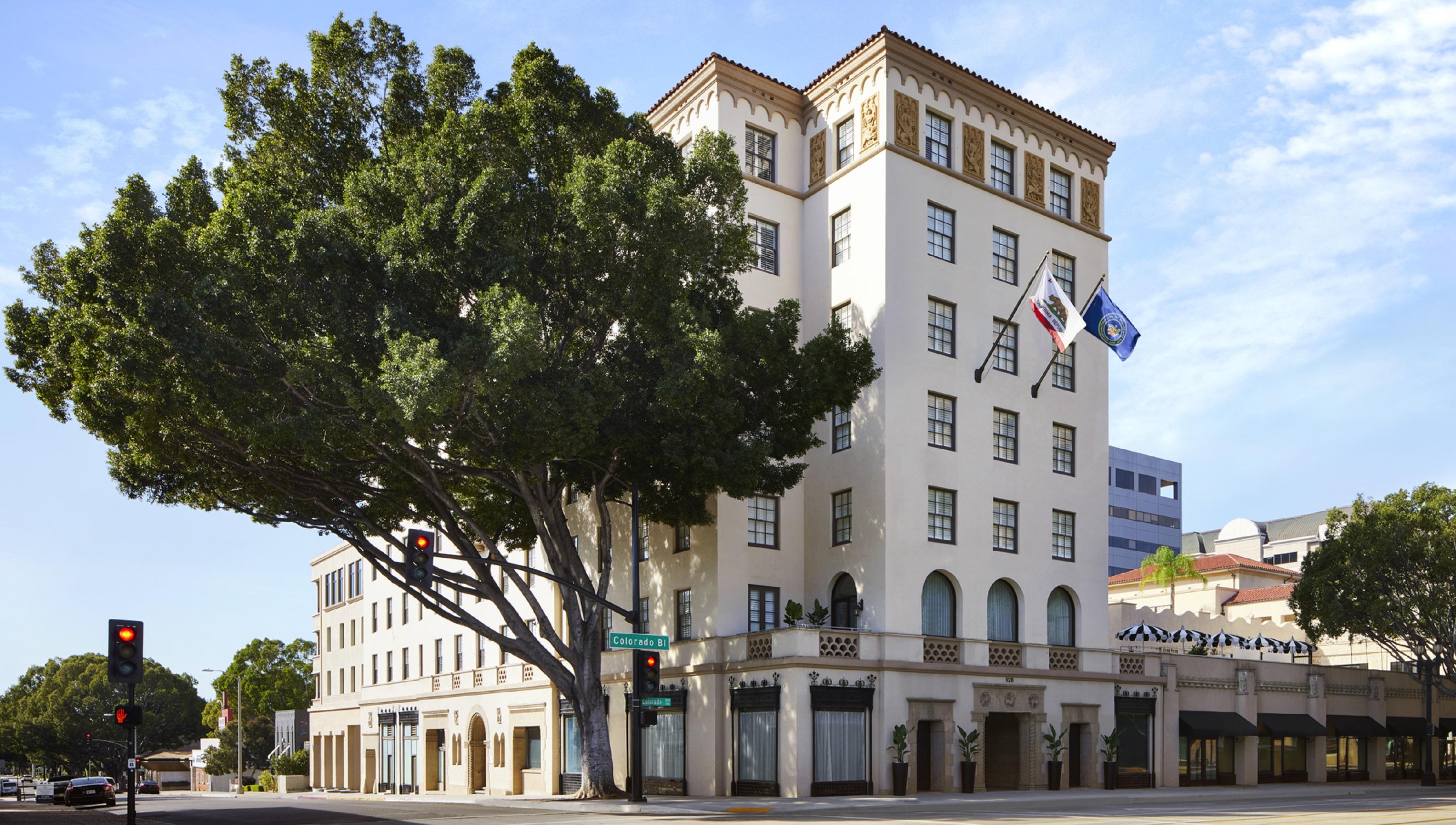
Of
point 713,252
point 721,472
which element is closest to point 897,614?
point 721,472

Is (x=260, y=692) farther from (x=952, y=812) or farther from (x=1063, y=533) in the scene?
(x=952, y=812)

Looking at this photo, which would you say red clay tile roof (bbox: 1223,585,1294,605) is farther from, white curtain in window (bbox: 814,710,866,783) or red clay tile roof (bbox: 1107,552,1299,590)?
white curtain in window (bbox: 814,710,866,783)

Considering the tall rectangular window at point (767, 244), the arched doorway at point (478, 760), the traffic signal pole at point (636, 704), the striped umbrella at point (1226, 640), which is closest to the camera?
the traffic signal pole at point (636, 704)

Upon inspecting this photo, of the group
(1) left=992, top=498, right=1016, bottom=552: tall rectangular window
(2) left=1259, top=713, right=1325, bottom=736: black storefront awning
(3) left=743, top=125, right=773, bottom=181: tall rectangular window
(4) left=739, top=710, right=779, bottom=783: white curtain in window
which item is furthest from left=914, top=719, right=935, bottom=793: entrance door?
→ (3) left=743, top=125, right=773, bottom=181: tall rectangular window

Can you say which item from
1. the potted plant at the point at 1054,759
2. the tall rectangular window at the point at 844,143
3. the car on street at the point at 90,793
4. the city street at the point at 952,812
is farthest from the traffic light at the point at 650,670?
the car on street at the point at 90,793

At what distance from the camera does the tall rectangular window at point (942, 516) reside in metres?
40.7

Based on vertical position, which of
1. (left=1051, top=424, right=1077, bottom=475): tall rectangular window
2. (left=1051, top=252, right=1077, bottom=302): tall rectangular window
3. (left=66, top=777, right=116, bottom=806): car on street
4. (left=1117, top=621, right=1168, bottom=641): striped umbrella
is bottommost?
(left=66, top=777, right=116, bottom=806): car on street

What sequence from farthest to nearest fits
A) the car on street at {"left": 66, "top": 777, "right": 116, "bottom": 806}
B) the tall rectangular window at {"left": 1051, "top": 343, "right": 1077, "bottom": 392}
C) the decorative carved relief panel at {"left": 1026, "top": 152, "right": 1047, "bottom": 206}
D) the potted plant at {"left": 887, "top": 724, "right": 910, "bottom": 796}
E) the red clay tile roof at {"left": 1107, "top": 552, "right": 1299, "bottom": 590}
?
the red clay tile roof at {"left": 1107, "top": 552, "right": 1299, "bottom": 590}
the car on street at {"left": 66, "top": 777, "right": 116, "bottom": 806}
the decorative carved relief panel at {"left": 1026, "top": 152, "right": 1047, "bottom": 206}
the tall rectangular window at {"left": 1051, "top": 343, "right": 1077, "bottom": 392}
the potted plant at {"left": 887, "top": 724, "right": 910, "bottom": 796}

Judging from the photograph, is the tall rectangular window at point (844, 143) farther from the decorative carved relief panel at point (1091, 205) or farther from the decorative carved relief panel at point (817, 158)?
the decorative carved relief panel at point (1091, 205)

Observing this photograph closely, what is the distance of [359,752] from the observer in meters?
72.9

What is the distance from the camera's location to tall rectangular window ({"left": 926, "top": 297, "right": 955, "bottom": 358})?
4153 cm

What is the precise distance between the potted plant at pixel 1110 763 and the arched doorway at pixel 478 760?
83.9ft

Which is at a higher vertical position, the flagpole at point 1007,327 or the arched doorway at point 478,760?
the flagpole at point 1007,327

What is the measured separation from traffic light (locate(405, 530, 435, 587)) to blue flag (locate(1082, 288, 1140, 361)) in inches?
896
